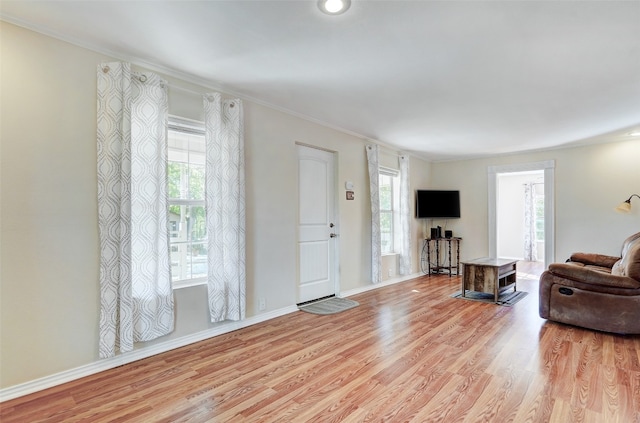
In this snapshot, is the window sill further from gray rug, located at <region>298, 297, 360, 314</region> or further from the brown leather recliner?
the brown leather recliner

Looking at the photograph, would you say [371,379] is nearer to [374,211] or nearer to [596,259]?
[374,211]

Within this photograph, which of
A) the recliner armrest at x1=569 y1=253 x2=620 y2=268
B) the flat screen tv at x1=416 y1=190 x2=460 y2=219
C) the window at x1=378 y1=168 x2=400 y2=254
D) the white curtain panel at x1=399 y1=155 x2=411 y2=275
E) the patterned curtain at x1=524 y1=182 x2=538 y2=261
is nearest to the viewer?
the recliner armrest at x1=569 y1=253 x2=620 y2=268

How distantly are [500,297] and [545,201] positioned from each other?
232 cm

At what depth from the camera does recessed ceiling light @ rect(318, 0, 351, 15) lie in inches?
73.6

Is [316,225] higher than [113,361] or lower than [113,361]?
higher

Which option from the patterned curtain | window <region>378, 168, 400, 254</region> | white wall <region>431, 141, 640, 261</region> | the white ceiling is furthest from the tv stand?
the white ceiling

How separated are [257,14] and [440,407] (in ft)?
8.80

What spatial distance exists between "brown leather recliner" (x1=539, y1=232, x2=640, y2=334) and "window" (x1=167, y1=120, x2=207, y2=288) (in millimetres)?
3679

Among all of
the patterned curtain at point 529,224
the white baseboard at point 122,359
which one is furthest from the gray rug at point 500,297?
the patterned curtain at point 529,224

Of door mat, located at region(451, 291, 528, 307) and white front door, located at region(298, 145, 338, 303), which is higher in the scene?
white front door, located at region(298, 145, 338, 303)

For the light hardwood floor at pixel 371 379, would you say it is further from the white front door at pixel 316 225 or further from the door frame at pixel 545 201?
the door frame at pixel 545 201

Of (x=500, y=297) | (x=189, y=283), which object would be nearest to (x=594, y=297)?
(x=500, y=297)

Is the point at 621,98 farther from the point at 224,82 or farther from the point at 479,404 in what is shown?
the point at 224,82

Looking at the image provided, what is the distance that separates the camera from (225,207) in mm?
3121
